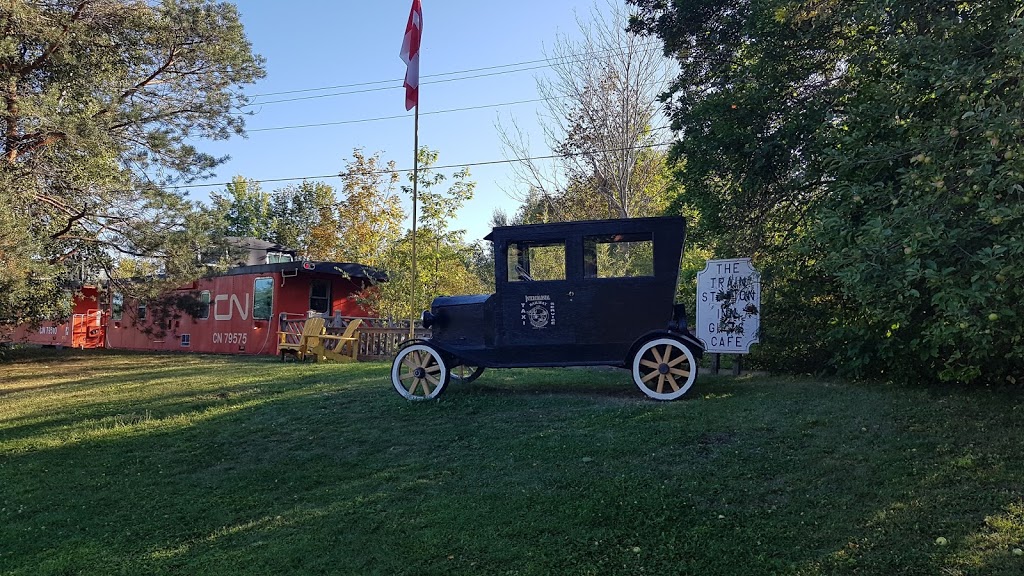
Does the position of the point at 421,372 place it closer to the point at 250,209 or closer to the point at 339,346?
the point at 339,346

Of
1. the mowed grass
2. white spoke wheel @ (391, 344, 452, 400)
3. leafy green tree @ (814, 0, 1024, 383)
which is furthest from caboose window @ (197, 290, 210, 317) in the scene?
leafy green tree @ (814, 0, 1024, 383)

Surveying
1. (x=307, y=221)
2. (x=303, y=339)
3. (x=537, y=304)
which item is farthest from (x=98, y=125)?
(x=307, y=221)

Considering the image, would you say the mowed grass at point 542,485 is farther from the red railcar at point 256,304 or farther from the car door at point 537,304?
the red railcar at point 256,304

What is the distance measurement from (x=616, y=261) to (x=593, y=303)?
0.63 metres

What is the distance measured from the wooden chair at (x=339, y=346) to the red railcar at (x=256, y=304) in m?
2.44

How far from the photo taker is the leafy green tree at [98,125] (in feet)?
41.9

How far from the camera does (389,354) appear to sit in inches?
647

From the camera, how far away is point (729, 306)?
8516mm

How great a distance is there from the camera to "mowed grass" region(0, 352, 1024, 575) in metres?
3.94

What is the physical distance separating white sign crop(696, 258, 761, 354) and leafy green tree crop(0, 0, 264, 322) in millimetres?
11867

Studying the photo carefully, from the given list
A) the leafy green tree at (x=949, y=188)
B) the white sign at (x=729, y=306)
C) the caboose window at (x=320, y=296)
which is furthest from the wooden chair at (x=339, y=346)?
the leafy green tree at (x=949, y=188)

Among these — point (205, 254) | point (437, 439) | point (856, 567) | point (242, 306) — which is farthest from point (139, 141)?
point (856, 567)

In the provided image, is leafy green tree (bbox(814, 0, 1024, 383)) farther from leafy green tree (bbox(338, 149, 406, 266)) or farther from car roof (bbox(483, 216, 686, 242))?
leafy green tree (bbox(338, 149, 406, 266))

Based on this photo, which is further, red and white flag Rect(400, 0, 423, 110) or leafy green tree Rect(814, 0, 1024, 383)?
red and white flag Rect(400, 0, 423, 110)
